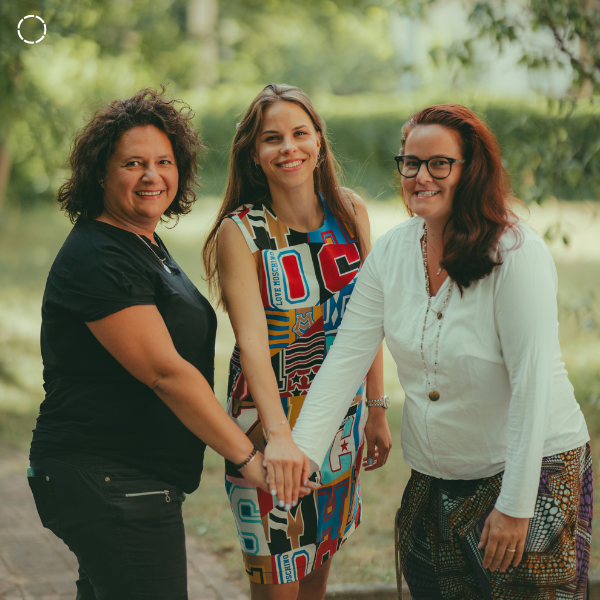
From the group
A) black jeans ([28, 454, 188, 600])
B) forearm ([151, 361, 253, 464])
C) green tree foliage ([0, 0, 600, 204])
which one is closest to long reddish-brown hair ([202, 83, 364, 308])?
green tree foliage ([0, 0, 600, 204])

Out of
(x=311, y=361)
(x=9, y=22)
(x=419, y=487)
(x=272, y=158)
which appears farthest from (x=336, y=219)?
(x=9, y=22)

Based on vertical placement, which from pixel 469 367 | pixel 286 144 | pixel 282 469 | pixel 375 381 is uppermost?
pixel 286 144

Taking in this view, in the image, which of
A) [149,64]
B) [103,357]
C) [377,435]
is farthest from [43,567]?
[149,64]

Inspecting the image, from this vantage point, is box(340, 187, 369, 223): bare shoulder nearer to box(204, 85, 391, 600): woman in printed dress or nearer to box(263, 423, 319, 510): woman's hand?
box(204, 85, 391, 600): woman in printed dress

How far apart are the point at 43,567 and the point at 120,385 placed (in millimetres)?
2494

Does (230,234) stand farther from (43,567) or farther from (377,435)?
(43,567)

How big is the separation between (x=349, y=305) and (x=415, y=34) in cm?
3862

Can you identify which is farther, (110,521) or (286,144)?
(286,144)

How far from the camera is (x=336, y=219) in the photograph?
283 cm

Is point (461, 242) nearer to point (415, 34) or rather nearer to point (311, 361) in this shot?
point (311, 361)

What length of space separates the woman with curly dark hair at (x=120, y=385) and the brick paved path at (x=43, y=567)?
6.05 ft

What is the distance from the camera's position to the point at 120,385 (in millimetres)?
2184

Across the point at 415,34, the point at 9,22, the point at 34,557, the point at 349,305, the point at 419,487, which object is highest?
the point at 415,34

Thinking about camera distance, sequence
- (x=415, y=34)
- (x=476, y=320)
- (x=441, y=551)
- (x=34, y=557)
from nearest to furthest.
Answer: (x=476, y=320)
(x=441, y=551)
(x=34, y=557)
(x=415, y=34)
